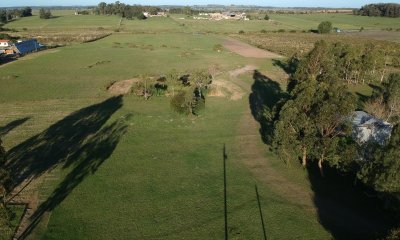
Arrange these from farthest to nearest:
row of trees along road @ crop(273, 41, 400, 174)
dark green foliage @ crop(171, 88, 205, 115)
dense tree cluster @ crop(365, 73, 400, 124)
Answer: dark green foliage @ crop(171, 88, 205, 115) < dense tree cluster @ crop(365, 73, 400, 124) < row of trees along road @ crop(273, 41, 400, 174)

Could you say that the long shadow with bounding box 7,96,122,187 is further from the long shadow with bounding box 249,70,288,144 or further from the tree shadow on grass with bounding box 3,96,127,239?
the long shadow with bounding box 249,70,288,144

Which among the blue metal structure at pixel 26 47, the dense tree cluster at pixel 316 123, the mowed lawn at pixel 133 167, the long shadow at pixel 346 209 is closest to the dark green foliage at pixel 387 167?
the long shadow at pixel 346 209

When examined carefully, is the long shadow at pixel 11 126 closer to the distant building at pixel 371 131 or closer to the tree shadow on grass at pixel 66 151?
the tree shadow on grass at pixel 66 151

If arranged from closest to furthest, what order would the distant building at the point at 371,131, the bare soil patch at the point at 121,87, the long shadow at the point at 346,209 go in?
the long shadow at the point at 346,209 < the distant building at the point at 371,131 < the bare soil patch at the point at 121,87

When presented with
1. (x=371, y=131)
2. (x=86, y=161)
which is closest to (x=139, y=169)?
(x=86, y=161)

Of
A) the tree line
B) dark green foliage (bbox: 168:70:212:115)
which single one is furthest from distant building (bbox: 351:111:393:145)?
dark green foliage (bbox: 168:70:212:115)
